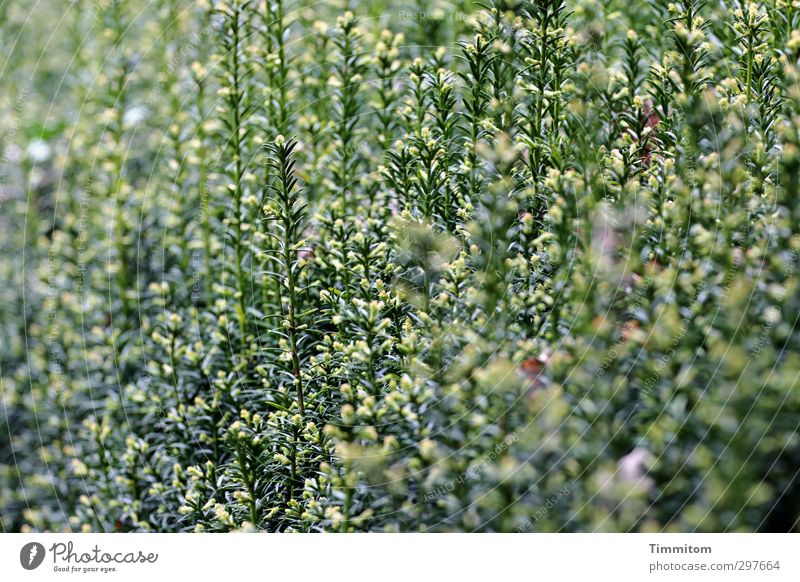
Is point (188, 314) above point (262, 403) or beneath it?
above

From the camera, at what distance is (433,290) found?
1.66m

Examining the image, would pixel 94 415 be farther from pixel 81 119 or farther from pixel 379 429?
pixel 81 119

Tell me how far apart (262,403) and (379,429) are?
1.55ft

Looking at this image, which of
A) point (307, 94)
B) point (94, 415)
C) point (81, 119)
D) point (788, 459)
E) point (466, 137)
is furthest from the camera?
point (81, 119)

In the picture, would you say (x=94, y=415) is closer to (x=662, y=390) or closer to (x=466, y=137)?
(x=466, y=137)

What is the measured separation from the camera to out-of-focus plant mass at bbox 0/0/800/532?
1270 mm

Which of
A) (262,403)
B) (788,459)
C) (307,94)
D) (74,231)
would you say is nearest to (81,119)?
(74,231)

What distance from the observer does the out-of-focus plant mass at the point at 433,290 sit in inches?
50.0

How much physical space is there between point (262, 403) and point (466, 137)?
2.75 ft

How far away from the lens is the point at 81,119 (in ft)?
9.14
